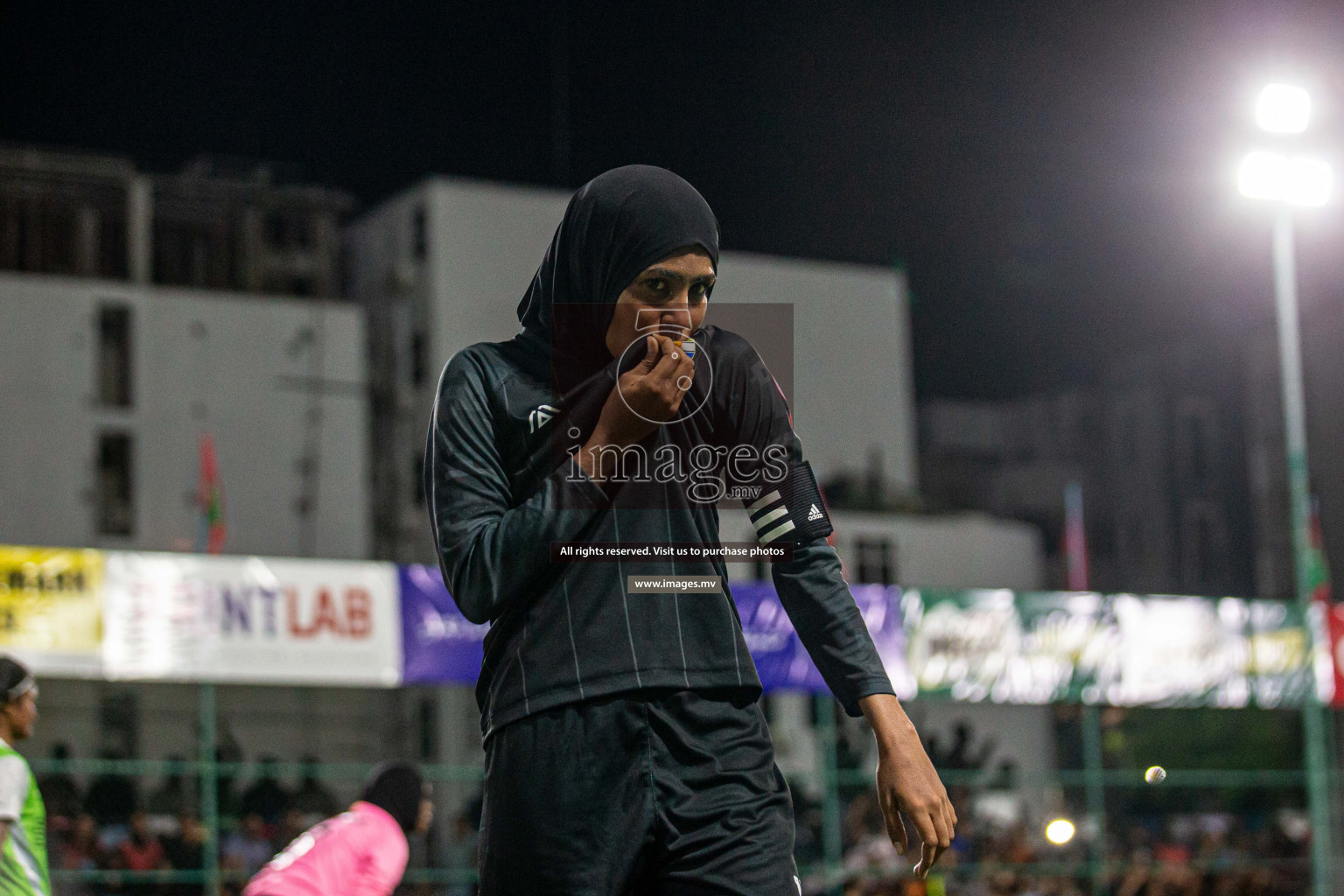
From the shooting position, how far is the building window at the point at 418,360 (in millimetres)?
34906

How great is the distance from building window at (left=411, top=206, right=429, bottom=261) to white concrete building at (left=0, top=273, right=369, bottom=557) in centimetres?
183

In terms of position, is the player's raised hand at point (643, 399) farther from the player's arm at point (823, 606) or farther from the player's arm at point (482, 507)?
the player's arm at point (823, 606)

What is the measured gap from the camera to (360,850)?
5.19 metres

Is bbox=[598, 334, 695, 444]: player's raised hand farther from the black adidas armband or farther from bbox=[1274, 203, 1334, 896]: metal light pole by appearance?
bbox=[1274, 203, 1334, 896]: metal light pole

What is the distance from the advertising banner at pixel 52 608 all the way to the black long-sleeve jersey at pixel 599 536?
9.55m

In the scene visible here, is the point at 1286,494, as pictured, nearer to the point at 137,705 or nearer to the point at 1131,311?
the point at 1131,311

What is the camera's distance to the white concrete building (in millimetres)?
31234

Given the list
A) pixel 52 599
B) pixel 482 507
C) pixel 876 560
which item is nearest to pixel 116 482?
pixel 876 560

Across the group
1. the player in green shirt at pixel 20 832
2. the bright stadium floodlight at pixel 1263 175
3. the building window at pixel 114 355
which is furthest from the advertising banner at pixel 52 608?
the building window at pixel 114 355

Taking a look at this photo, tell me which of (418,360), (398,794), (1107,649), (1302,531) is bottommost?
(398,794)

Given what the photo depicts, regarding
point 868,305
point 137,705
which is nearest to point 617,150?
point 137,705

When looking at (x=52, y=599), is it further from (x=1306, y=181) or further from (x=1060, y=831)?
(x=1306, y=181)

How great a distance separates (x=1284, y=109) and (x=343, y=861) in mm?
13306

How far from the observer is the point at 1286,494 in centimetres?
4684
